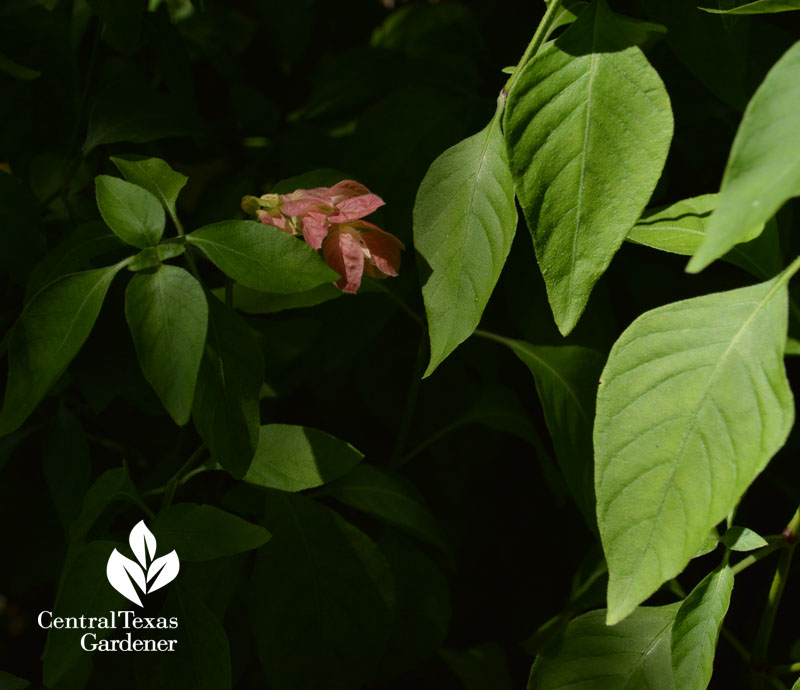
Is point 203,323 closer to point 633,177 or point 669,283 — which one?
point 633,177

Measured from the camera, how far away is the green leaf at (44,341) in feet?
1.71

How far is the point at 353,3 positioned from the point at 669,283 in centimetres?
67

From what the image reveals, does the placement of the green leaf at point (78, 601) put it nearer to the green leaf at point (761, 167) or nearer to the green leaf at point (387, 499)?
the green leaf at point (387, 499)

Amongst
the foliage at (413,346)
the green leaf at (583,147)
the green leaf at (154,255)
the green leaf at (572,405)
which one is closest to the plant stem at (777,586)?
the foliage at (413,346)

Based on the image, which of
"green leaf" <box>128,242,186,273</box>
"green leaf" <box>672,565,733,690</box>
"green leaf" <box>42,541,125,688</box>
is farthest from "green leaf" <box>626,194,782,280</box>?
"green leaf" <box>42,541,125,688</box>

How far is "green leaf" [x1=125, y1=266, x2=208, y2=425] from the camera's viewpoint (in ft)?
1.58

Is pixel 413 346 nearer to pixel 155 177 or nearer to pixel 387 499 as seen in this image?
pixel 387 499

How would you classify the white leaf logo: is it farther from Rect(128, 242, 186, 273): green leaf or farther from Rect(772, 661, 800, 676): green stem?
Rect(772, 661, 800, 676): green stem

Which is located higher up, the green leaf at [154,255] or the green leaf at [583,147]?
the green leaf at [583,147]

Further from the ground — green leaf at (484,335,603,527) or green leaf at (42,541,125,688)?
green leaf at (484,335,603,527)

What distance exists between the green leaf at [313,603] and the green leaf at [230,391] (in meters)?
0.15

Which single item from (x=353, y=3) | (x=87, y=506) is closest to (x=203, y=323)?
(x=87, y=506)

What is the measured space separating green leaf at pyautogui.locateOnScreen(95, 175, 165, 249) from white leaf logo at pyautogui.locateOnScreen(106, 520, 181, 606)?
21cm

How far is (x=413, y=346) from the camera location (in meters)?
1.01
